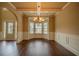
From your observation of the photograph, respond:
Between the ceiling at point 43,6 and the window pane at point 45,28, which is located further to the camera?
the window pane at point 45,28

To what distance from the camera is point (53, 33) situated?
1365 cm

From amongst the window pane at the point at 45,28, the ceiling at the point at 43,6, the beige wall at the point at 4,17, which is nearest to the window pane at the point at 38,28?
the window pane at the point at 45,28

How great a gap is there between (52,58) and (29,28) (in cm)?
1264

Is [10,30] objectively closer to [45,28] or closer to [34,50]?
[45,28]

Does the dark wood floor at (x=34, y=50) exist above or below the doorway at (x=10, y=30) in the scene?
below

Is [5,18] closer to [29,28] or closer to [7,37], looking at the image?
[7,37]

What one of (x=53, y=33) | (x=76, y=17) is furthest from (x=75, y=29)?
(x=53, y=33)

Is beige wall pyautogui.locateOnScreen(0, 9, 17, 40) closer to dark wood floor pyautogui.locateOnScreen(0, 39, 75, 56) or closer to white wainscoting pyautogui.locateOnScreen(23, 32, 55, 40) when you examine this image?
white wainscoting pyautogui.locateOnScreen(23, 32, 55, 40)

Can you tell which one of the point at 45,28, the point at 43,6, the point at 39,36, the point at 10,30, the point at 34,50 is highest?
the point at 43,6

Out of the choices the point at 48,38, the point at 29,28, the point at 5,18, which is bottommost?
the point at 48,38

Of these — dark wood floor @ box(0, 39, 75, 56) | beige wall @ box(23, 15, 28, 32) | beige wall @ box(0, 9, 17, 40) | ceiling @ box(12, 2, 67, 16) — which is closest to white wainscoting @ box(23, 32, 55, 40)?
beige wall @ box(23, 15, 28, 32)

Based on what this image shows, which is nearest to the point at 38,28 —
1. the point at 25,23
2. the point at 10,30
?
the point at 25,23

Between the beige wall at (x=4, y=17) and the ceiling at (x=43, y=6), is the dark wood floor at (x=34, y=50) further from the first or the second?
the beige wall at (x=4, y=17)

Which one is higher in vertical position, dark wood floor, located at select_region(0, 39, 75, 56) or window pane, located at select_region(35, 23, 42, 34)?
window pane, located at select_region(35, 23, 42, 34)
